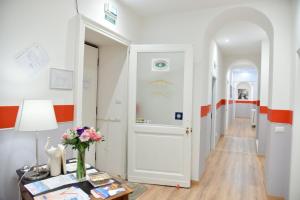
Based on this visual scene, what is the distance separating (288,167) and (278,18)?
201 centimetres

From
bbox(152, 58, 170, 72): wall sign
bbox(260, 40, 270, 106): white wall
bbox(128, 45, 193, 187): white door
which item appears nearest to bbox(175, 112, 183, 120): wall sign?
bbox(128, 45, 193, 187): white door

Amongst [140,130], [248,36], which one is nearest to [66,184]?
[140,130]

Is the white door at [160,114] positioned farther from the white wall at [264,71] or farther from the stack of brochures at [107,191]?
the white wall at [264,71]

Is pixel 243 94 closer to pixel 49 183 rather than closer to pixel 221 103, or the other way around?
pixel 221 103

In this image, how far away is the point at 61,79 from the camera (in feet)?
7.26

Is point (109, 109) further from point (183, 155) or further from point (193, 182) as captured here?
point (193, 182)

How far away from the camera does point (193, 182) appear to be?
351 cm

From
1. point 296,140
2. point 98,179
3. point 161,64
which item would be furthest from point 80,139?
point 296,140

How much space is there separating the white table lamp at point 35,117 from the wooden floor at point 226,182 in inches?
71.5

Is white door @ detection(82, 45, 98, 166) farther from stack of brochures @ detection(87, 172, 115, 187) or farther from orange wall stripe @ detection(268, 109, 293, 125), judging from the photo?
orange wall stripe @ detection(268, 109, 293, 125)

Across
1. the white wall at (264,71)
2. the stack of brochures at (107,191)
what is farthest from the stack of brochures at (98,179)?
the white wall at (264,71)

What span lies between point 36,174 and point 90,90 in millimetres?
1920

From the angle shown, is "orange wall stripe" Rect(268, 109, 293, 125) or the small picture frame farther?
"orange wall stripe" Rect(268, 109, 293, 125)

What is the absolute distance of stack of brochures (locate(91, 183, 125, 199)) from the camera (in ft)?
5.02
